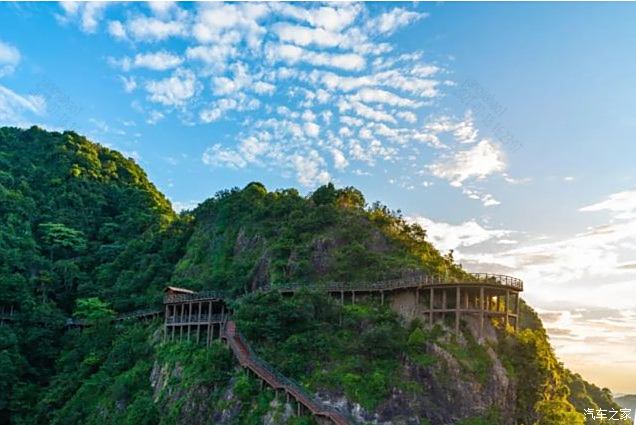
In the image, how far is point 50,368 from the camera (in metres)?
62.0

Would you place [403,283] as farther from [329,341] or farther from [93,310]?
[93,310]

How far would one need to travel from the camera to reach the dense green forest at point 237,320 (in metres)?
40.8

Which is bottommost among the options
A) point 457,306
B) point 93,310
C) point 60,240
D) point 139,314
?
point 139,314

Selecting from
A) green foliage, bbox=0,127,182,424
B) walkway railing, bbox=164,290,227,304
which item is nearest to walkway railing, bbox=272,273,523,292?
walkway railing, bbox=164,290,227,304

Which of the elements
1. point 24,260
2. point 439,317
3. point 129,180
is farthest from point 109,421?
point 129,180

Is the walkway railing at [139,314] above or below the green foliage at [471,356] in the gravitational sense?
above

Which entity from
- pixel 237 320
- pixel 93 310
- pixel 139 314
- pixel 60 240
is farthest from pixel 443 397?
pixel 60 240

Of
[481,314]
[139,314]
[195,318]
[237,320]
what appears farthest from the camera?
[139,314]

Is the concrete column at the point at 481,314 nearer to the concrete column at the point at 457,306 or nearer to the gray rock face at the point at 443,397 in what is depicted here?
the gray rock face at the point at 443,397

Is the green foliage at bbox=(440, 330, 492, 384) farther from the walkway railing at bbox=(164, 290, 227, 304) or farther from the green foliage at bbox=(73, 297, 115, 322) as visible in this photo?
the green foliage at bbox=(73, 297, 115, 322)

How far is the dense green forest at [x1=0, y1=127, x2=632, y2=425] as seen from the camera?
134 ft

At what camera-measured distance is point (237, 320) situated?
4522cm

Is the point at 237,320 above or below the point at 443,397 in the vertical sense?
above

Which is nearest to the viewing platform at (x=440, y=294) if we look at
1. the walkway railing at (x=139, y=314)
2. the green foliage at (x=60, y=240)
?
the walkway railing at (x=139, y=314)
